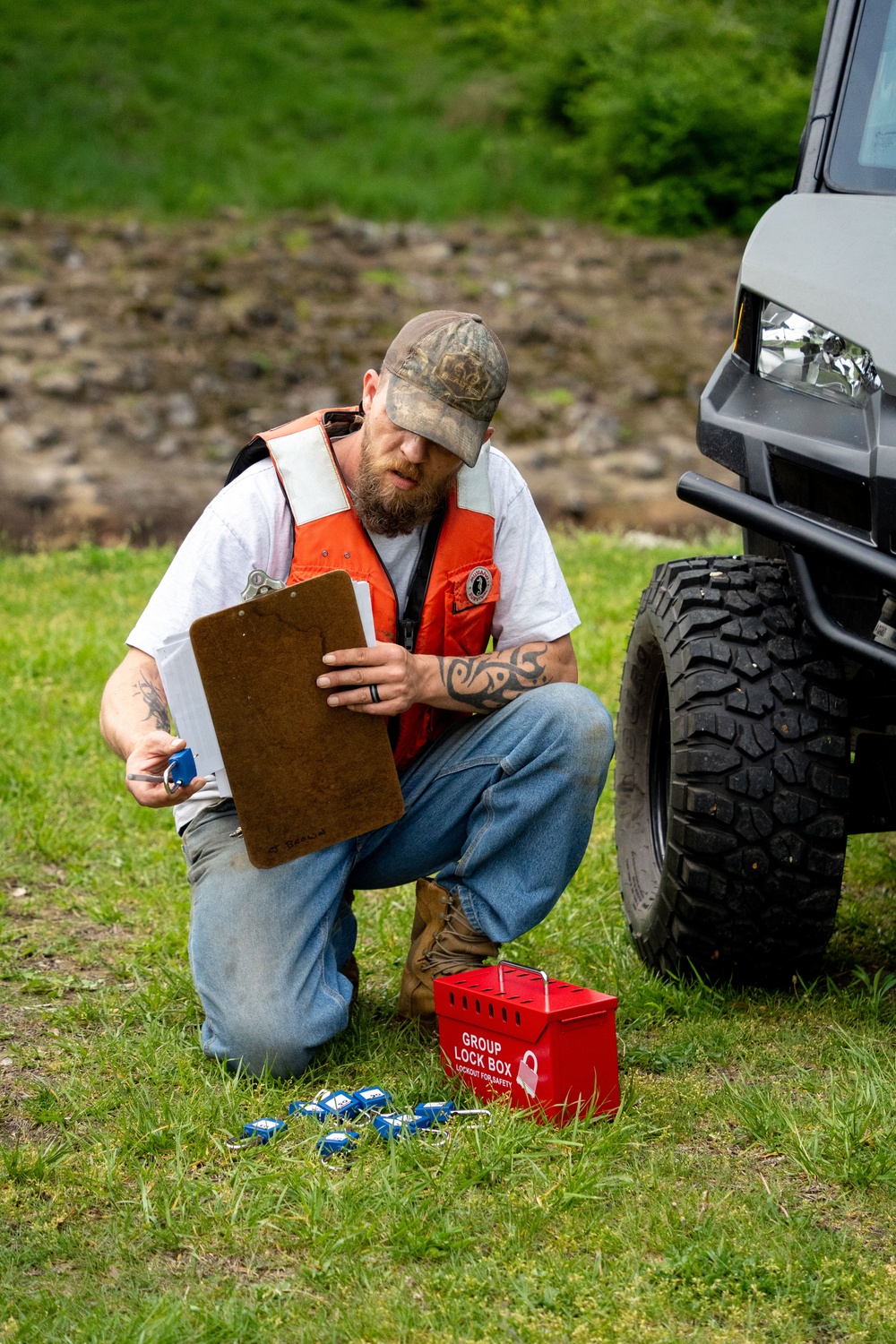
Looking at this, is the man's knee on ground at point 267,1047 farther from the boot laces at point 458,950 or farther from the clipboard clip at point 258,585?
the clipboard clip at point 258,585

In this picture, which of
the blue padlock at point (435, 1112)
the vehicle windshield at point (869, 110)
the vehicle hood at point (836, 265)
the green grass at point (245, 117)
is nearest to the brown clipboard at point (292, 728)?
the blue padlock at point (435, 1112)

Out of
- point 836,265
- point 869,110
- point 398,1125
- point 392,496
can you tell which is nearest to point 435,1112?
point 398,1125

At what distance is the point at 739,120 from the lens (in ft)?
58.5

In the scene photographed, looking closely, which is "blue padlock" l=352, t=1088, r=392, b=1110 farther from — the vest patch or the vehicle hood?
the vehicle hood

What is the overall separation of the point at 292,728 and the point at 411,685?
253 mm

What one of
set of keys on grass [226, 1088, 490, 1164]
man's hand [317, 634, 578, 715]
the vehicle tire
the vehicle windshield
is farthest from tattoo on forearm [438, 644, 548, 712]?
the vehicle windshield

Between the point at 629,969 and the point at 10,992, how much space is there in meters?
1.45

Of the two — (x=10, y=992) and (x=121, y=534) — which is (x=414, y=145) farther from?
(x=10, y=992)

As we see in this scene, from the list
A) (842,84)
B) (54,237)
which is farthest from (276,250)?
(842,84)

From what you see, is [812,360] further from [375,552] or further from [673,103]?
[673,103]

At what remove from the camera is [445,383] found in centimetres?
296

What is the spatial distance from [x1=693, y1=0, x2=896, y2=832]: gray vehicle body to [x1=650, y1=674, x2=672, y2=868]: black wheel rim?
515 mm

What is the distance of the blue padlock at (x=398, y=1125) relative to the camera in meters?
2.59

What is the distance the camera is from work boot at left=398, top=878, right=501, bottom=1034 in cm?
316
